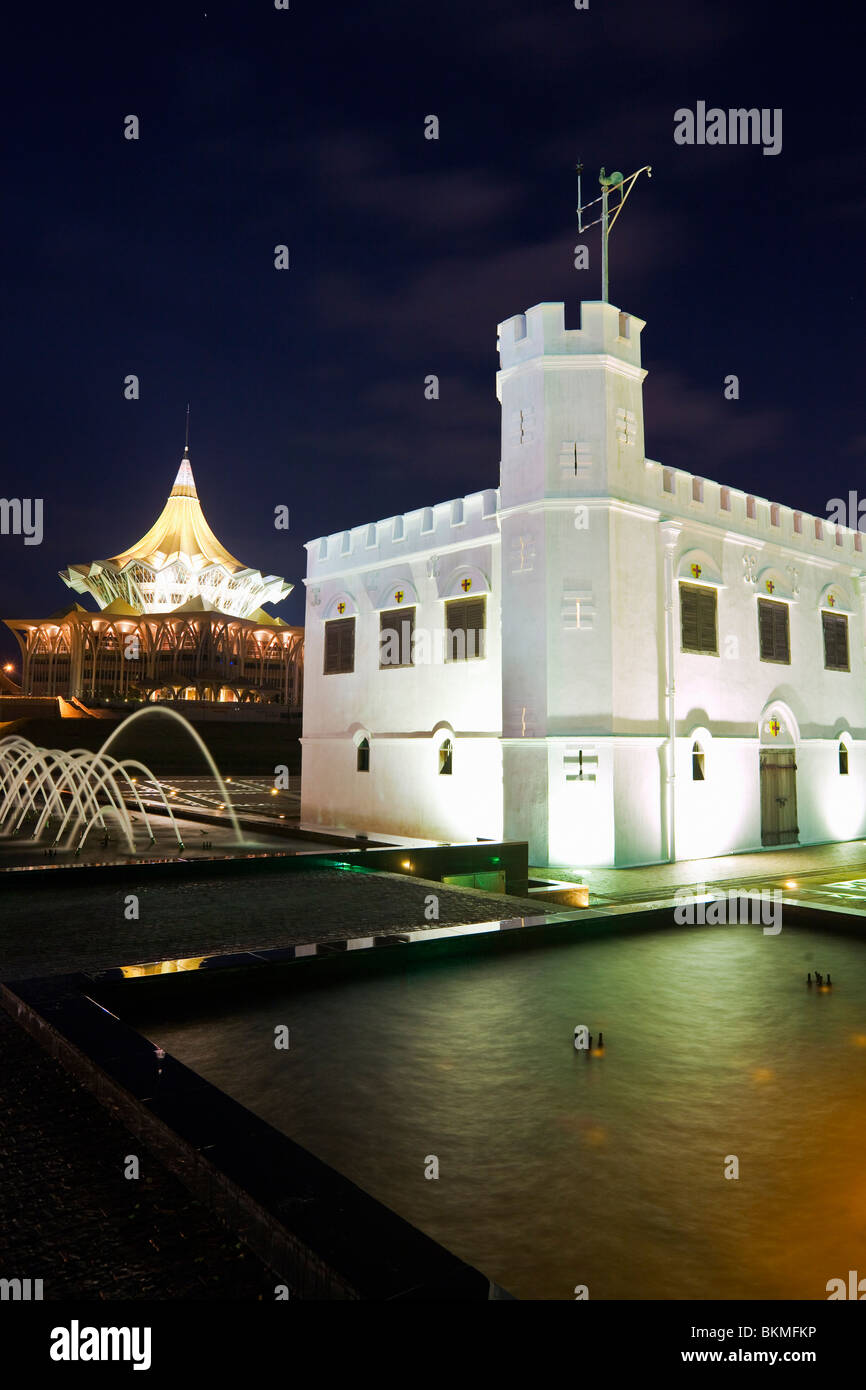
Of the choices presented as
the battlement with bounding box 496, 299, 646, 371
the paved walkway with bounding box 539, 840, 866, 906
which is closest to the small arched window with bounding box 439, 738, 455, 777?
the paved walkway with bounding box 539, 840, 866, 906

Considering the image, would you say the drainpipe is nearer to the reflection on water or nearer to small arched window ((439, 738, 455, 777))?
small arched window ((439, 738, 455, 777))

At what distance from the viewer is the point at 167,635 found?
6469cm

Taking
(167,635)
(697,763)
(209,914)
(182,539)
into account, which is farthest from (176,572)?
(209,914)

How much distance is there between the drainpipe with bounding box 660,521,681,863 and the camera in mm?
18219

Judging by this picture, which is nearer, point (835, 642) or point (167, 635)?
point (835, 642)

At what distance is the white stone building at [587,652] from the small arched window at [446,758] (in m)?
0.07

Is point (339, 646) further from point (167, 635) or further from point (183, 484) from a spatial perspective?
point (183, 484)

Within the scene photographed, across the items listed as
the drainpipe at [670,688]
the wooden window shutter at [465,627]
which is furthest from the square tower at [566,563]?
the wooden window shutter at [465,627]

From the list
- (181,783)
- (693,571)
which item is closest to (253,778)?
(181,783)

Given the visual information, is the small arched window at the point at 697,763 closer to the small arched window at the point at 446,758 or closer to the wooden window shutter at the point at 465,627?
the wooden window shutter at the point at 465,627

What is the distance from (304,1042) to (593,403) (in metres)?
15.4

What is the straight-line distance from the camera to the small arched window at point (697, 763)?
758 inches

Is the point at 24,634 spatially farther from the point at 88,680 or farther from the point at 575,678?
the point at 575,678

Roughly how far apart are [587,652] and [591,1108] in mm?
13631
